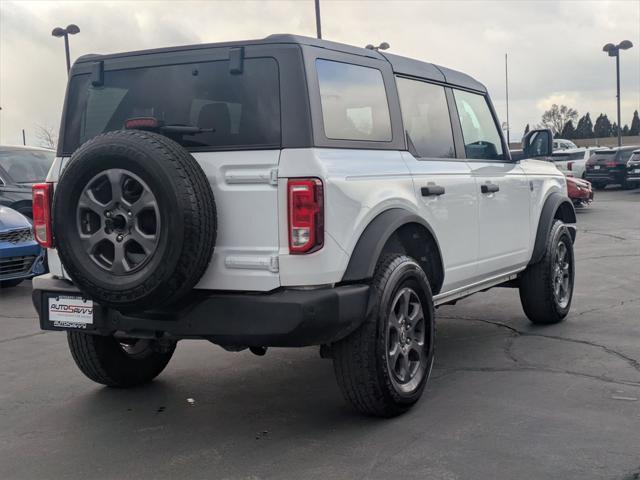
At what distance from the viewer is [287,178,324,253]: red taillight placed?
12.5 ft

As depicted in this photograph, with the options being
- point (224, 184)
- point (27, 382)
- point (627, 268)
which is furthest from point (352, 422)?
point (627, 268)

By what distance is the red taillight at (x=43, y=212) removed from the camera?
453cm

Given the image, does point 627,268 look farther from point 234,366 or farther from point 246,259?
point 246,259

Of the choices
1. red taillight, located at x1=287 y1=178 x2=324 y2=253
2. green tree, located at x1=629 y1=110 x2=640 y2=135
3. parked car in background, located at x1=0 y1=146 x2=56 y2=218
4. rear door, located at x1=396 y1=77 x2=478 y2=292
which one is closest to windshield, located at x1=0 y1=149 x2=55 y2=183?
parked car in background, located at x1=0 y1=146 x2=56 y2=218

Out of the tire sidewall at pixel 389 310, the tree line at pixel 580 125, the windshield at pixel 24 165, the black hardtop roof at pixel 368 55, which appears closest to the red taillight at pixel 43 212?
the black hardtop roof at pixel 368 55

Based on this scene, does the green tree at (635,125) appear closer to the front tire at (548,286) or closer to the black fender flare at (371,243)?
the front tire at (548,286)

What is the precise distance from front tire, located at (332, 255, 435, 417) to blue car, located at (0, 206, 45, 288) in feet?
19.3

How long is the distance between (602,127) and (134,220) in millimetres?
104697

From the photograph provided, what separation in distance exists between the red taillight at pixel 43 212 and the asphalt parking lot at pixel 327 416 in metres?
1.06

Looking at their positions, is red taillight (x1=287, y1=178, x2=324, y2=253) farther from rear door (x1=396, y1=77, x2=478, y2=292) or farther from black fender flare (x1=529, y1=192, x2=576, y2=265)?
black fender flare (x1=529, y1=192, x2=576, y2=265)

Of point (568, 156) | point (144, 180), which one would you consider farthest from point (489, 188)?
point (568, 156)

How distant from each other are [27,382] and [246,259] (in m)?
2.44

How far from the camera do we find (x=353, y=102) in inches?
→ 173

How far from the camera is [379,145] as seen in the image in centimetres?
455
